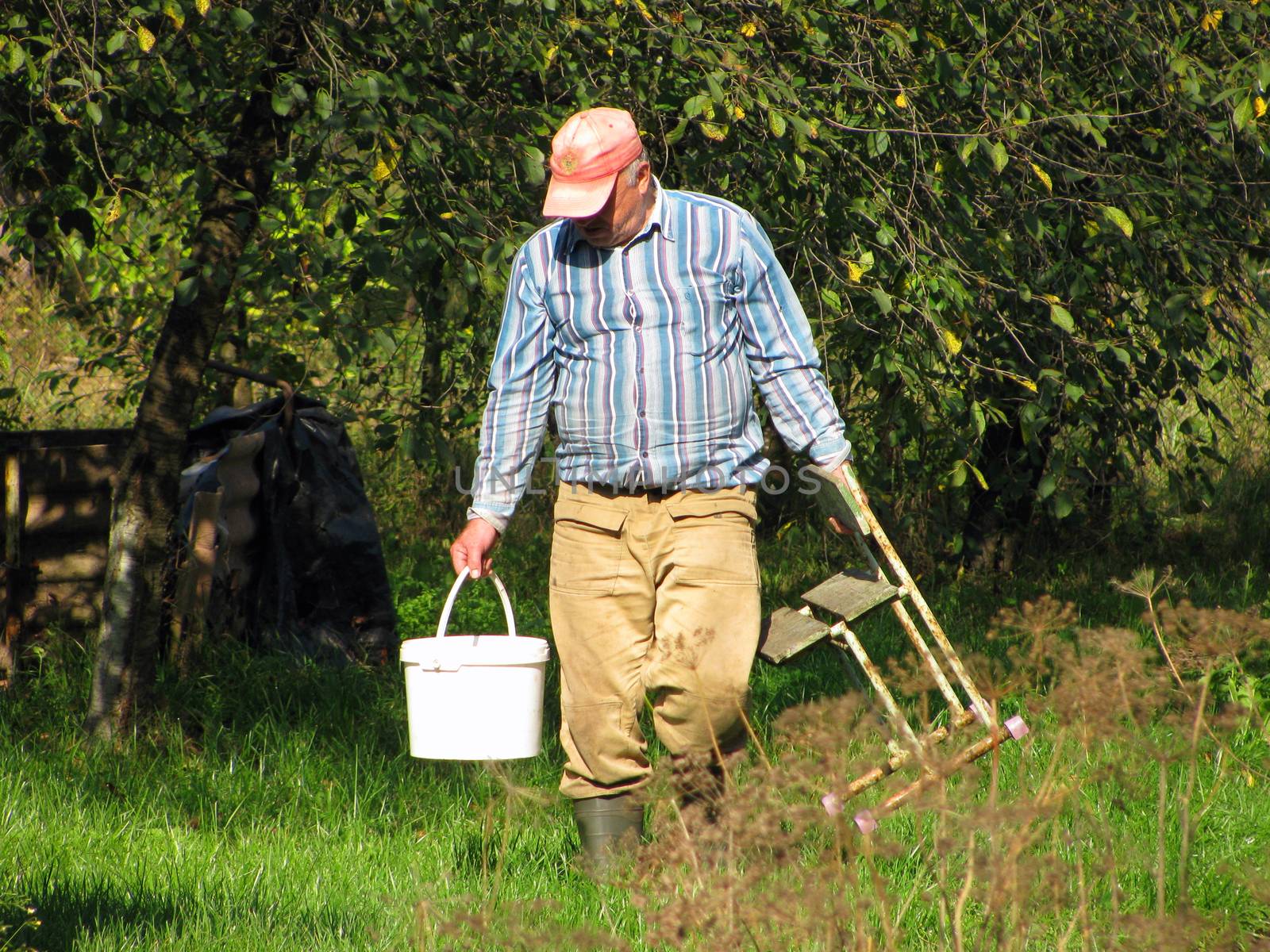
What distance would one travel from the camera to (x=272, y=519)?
598 centimetres

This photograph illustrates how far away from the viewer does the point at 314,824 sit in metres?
4.27

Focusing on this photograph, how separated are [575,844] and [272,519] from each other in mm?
2487

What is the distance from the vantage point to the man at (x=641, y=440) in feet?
11.8

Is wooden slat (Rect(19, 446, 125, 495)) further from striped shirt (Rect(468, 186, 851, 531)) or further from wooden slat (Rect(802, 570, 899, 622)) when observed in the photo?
wooden slat (Rect(802, 570, 899, 622))

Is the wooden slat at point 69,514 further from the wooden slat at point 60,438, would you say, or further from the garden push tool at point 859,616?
the garden push tool at point 859,616

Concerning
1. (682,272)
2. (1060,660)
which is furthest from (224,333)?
(1060,660)

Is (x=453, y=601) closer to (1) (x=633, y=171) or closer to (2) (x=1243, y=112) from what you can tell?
(1) (x=633, y=171)

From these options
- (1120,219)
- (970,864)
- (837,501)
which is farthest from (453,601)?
(1120,219)

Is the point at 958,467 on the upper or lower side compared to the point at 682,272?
lower

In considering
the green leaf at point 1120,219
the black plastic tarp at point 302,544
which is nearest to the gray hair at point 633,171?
the green leaf at point 1120,219

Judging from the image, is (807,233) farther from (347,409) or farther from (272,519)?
(272,519)

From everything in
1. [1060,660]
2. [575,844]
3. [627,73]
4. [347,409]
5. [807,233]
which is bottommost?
[575,844]

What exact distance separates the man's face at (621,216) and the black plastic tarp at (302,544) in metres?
2.79

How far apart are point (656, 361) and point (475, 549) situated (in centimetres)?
65
